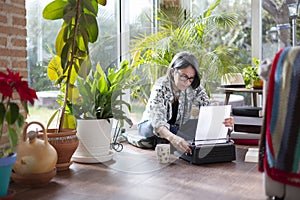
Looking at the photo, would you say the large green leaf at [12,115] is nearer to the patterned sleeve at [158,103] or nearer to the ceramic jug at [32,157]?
the ceramic jug at [32,157]

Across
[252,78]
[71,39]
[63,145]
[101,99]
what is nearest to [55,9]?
[71,39]

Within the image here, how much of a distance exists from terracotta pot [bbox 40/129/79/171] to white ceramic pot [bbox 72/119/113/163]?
156 mm

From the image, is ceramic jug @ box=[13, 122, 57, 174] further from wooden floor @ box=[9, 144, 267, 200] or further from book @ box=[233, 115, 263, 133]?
book @ box=[233, 115, 263, 133]

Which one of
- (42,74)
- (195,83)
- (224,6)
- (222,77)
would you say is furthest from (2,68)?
(224,6)

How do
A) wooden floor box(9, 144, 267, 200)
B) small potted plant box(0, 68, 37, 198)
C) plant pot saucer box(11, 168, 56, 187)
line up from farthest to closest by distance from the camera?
plant pot saucer box(11, 168, 56, 187) → wooden floor box(9, 144, 267, 200) → small potted plant box(0, 68, 37, 198)

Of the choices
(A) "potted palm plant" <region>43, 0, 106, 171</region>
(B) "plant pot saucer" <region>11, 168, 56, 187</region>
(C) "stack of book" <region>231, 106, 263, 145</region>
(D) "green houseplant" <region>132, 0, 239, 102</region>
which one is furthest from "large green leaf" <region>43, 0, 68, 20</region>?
(C) "stack of book" <region>231, 106, 263, 145</region>

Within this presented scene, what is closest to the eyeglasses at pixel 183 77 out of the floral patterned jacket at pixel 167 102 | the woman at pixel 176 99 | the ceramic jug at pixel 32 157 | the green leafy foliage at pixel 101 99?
the woman at pixel 176 99

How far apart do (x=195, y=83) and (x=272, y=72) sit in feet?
4.00

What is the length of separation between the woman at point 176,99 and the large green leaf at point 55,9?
853 mm

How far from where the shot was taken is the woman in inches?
115

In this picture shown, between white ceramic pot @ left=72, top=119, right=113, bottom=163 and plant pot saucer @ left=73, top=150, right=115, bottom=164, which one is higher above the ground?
white ceramic pot @ left=72, top=119, right=113, bottom=163

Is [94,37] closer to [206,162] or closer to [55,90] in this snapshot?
[55,90]

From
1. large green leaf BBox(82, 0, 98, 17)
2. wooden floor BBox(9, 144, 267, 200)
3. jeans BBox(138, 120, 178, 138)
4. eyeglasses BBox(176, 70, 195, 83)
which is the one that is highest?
large green leaf BBox(82, 0, 98, 17)

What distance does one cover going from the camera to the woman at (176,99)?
9.60 ft
